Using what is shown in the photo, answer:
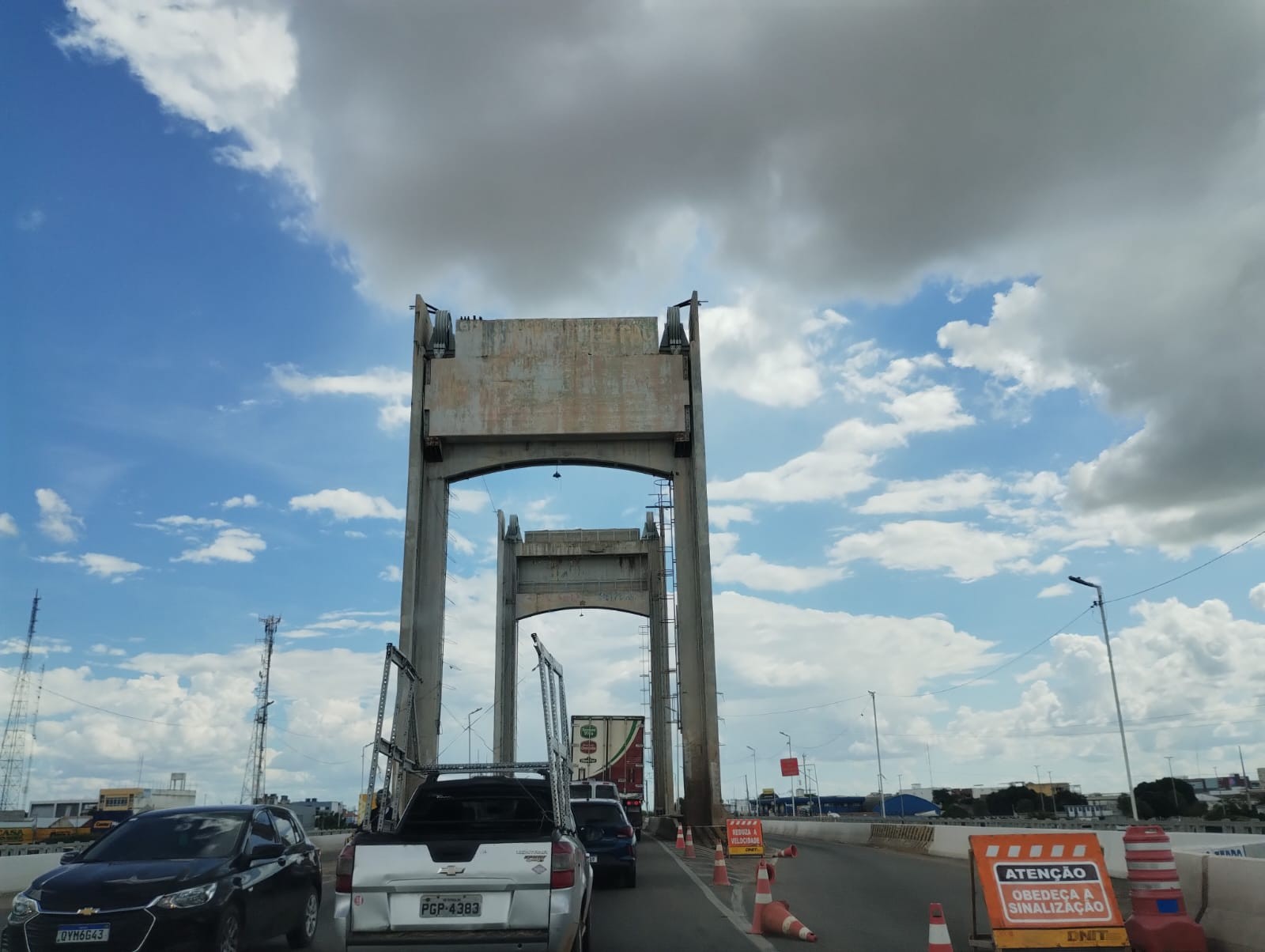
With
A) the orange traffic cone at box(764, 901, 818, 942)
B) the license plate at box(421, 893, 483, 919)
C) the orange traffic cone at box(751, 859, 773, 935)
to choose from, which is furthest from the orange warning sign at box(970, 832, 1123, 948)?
the license plate at box(421, 893, 483, 919)

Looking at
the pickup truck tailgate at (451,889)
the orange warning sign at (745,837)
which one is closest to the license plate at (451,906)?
the pickup truck tailgate at (451,889)

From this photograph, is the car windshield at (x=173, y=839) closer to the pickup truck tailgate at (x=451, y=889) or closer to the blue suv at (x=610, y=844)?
the pickup truck tailgate at (x=451, y=889)

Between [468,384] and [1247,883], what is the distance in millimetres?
27141

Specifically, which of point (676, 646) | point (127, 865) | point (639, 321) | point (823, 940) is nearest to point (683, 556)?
point (676, 646)

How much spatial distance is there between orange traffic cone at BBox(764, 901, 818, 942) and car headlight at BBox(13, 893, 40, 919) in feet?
21.7

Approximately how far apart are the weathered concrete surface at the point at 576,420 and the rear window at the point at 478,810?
2258cm

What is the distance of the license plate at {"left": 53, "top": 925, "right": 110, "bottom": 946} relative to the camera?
24.8 ft

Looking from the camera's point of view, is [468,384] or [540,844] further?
[468,384]

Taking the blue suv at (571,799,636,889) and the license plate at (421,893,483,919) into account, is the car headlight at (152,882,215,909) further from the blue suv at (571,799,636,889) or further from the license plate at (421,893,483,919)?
the blue suv at (571,799,636,889)

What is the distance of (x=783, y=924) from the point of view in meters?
10.2

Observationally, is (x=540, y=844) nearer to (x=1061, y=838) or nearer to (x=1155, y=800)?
(x=1061, y=838)

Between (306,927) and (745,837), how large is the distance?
1636cm

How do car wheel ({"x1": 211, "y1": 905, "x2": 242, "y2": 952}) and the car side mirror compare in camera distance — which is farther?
the car side mirror

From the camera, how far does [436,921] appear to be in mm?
7223
